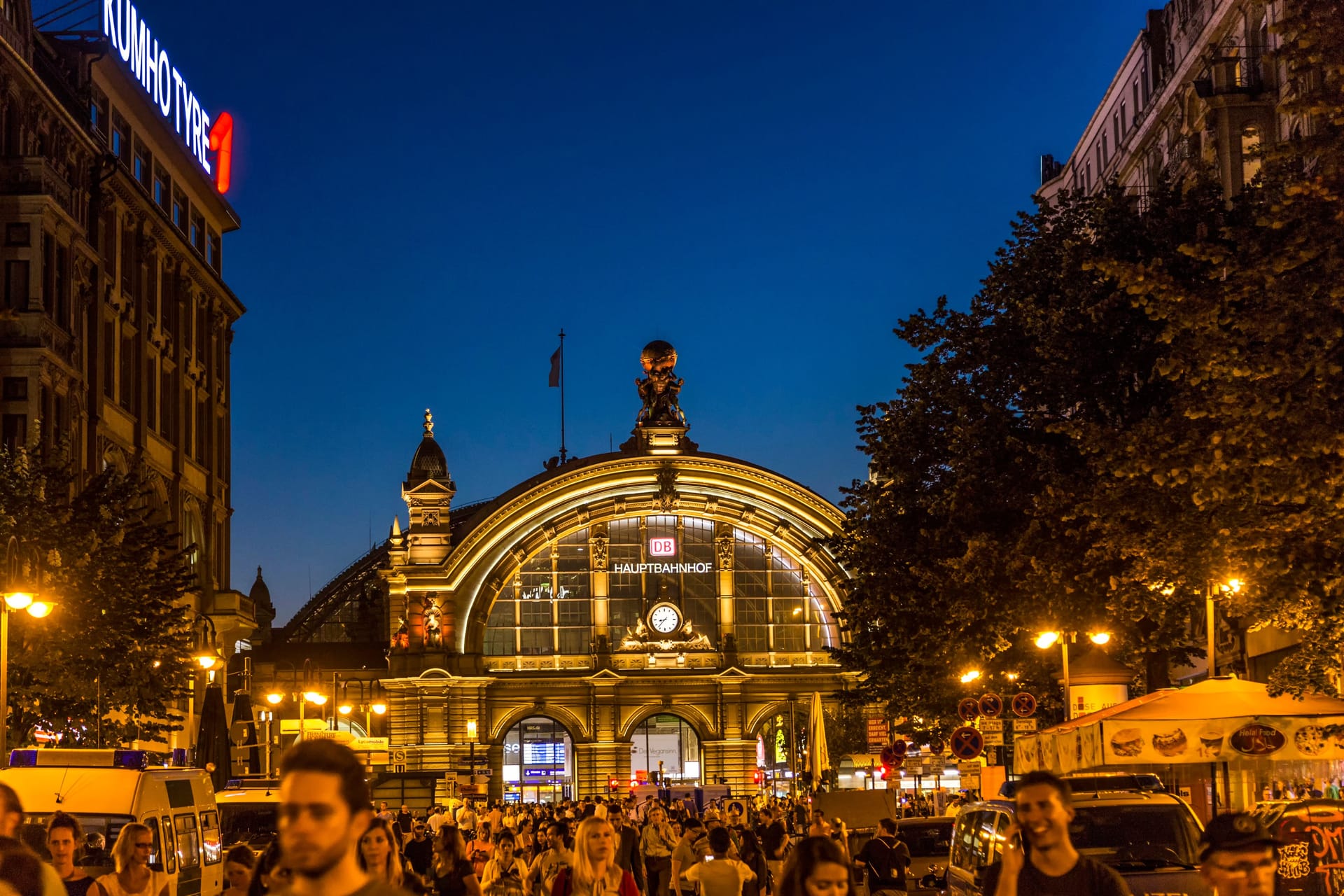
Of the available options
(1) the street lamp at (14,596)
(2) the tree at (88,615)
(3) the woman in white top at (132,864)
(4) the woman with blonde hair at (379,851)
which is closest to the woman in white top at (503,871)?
(3) the woman in white top at (132,864)

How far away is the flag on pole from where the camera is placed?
3905 inches

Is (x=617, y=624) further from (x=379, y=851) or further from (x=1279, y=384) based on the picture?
(x=379, y=851)

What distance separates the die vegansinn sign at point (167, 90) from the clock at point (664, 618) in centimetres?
3116

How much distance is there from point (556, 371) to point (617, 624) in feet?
56.0

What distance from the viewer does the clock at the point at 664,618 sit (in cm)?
8844

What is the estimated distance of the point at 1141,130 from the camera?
5759 cm

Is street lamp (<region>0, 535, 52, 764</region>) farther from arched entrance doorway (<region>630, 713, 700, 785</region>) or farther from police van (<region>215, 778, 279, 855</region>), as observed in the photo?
arched entrance doorway (<region>630, 713, 700, 785</region>)

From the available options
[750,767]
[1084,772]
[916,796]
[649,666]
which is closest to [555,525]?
[649,666]

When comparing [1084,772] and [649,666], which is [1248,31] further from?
[649,666]

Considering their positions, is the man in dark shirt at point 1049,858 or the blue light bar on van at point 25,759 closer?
the man in dark shirt at point 1049,858

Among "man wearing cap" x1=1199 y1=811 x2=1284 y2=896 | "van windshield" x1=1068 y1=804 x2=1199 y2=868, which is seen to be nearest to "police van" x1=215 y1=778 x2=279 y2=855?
"van windshield" x1=1068 y1=804 x2=1199 y2=868

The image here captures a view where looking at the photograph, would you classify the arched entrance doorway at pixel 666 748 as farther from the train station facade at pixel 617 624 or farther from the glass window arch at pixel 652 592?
the glass window arch at pixel 652 592

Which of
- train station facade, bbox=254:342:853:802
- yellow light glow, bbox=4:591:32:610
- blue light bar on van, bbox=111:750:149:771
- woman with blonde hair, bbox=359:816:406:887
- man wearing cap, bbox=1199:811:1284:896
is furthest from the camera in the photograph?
train station facade, bbox=254:342:853:802

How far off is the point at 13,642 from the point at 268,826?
655 centimetres
